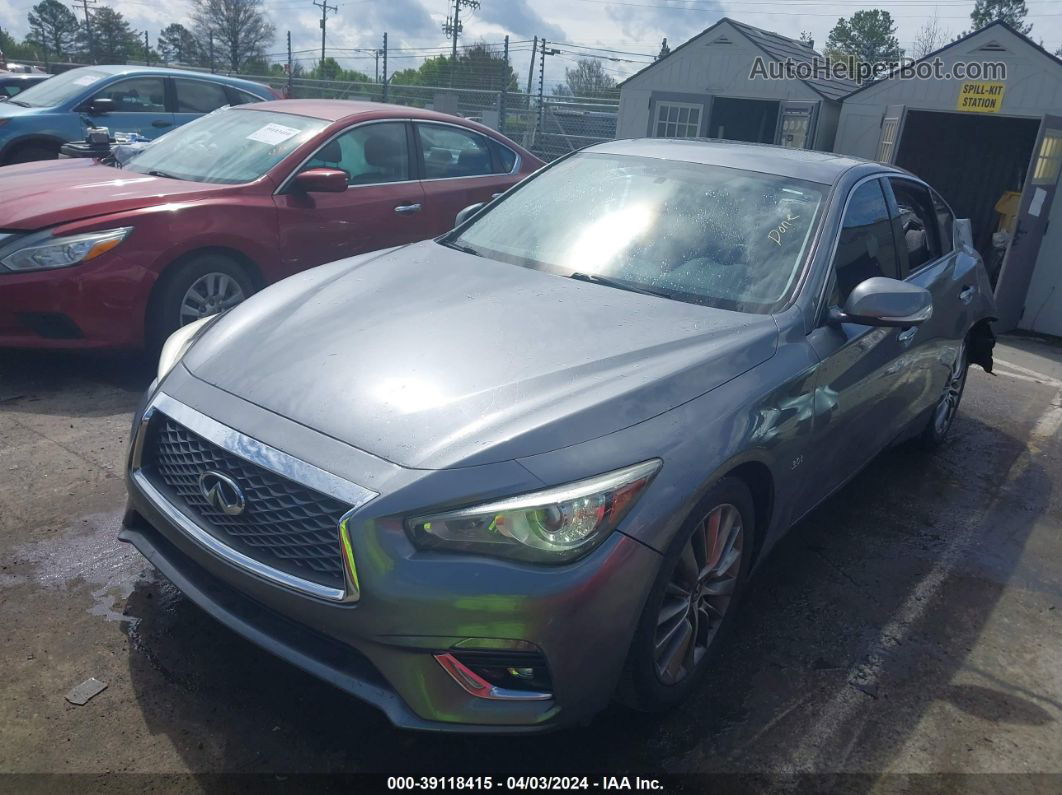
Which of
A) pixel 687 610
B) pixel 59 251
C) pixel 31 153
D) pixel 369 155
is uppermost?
pixel 369 155

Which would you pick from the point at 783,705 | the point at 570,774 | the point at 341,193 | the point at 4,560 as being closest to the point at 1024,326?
the point at 341,193

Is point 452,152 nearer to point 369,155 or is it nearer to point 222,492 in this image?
point 369,155

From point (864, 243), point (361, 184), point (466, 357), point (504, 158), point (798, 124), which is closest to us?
point (466, 357)

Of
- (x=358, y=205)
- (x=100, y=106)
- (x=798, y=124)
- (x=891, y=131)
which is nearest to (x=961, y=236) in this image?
(x=358, y=205)

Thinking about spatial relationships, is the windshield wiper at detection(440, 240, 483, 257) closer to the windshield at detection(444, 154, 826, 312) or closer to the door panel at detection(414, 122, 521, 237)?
the windshield at detection(444, 154, 826, 312)

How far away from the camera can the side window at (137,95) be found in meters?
9.54

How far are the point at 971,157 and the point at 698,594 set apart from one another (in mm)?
15344

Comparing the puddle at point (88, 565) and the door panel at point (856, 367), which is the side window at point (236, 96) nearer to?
the puddle at point (88, 565)

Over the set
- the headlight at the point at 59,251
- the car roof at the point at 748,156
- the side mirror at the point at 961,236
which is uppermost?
the car roof at the point at 748,156

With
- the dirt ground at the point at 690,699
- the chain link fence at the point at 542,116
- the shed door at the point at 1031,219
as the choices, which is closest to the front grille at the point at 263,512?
the dirt ground at the point at 690,699

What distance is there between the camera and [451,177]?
6.34m

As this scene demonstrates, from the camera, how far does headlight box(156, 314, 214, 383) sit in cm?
282

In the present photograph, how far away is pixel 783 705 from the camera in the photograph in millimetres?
2760

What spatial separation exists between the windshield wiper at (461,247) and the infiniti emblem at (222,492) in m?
1.56
